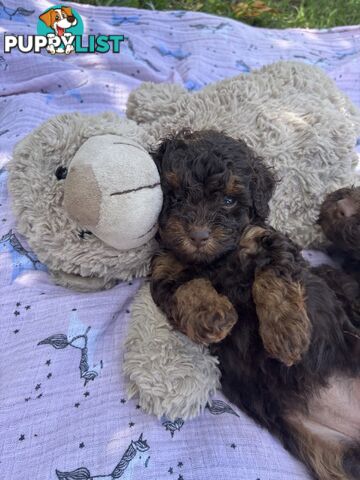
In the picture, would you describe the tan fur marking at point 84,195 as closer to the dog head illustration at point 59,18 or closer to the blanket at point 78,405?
the blanket at point 78,405

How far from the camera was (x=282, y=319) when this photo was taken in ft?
6.88

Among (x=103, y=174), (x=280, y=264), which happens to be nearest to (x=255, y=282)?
(x=280, y=264)

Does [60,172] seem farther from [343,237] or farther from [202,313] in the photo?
[343,237]

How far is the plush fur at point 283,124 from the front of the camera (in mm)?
2791

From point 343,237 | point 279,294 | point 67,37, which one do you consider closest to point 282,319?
point 279,294

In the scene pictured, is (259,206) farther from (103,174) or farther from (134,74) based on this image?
(134,74)

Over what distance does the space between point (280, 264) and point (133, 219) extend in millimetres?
766

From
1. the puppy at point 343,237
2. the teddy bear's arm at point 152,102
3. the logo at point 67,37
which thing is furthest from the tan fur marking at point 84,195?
the logo at point 67,37

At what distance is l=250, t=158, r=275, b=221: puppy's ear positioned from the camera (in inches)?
95.2

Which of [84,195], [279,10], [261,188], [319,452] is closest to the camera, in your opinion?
[84,195]

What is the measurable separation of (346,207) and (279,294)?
997 mm

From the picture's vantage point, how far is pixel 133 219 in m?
2.08

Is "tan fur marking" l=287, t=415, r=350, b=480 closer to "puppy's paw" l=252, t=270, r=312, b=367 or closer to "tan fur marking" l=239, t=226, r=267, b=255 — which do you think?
"puppy's paw" l=252, t=270, r=312, b=367

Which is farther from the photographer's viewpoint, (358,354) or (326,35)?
(326,35)
